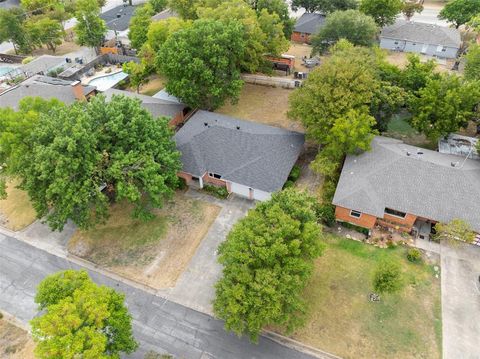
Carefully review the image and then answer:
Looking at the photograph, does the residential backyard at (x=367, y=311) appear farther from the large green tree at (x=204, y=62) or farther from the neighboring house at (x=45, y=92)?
the neighboring house at (x=45, y=92)

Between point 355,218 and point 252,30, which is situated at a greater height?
point 252,30

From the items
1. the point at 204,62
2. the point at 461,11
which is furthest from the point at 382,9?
the point at 204,62

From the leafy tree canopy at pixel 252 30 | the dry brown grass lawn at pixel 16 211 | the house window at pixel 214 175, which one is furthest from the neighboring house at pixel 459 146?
the dry brown grass lawn at pixel 16 211

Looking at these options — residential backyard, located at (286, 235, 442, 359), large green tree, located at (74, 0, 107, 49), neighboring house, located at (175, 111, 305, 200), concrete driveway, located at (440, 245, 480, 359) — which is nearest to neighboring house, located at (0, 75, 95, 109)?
large green tree, located at (74, 0, 107, 49)

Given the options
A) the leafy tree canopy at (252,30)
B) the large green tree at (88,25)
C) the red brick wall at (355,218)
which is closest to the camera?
the red brick wall at (355,218)

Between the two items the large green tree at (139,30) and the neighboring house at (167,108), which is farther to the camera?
the large green tree at (139,30)

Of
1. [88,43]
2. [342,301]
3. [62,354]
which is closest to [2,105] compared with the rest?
[88,43]

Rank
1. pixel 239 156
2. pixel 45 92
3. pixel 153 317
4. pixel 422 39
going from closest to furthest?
1. pixel 153 317
2. pixel 239 156
3. pixel 45 92
4. pixel 422 39

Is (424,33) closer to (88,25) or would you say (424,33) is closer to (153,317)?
(88,25)
